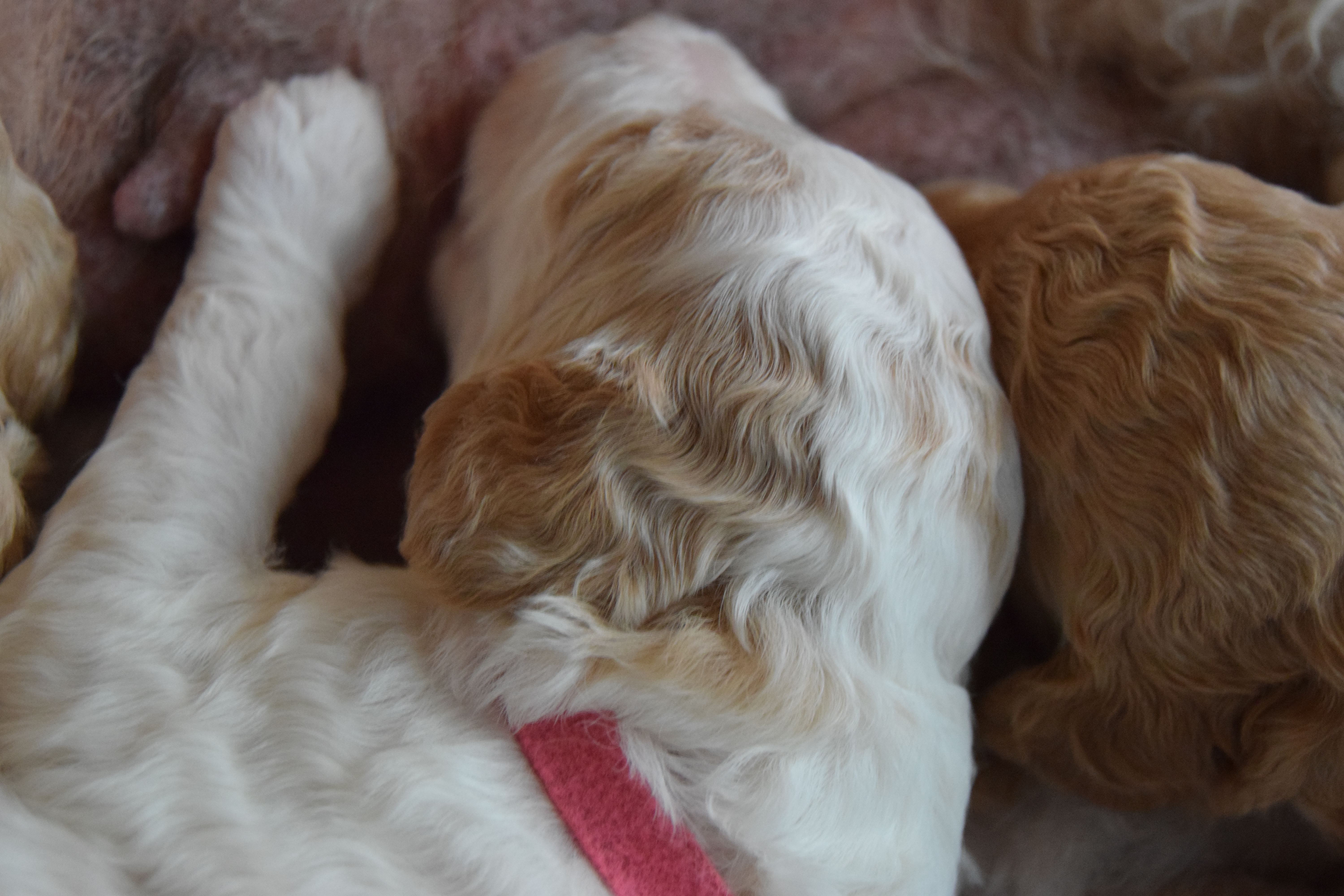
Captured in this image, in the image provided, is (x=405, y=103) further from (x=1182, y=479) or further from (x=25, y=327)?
(x=1182, y=479)

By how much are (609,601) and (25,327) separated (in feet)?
2.16

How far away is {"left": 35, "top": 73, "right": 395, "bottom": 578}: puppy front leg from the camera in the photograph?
41.5 inches

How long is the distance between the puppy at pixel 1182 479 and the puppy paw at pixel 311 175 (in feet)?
2.55

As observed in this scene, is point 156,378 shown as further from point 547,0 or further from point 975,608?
point 975,608

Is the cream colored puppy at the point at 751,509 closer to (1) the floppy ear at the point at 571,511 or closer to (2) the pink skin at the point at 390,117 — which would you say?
(1) the floppy ear at the point at 571,511

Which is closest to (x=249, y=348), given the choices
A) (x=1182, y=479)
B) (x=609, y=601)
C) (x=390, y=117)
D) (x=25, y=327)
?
(x=25, y=327)

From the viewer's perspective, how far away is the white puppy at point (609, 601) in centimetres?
91

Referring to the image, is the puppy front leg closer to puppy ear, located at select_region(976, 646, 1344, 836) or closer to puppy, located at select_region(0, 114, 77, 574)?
puppy, located at select_region(0, 114, 77, 574)

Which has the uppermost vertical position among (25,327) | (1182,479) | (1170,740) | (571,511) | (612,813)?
(25,327)

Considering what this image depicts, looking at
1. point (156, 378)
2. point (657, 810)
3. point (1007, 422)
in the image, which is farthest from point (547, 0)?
point (657, 810)

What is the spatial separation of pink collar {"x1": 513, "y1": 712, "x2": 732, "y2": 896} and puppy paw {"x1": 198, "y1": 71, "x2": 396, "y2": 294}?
26.9 inches

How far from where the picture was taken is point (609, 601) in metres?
0.93

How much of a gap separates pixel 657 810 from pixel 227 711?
0.39 metres

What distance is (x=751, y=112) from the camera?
3.98 feet
